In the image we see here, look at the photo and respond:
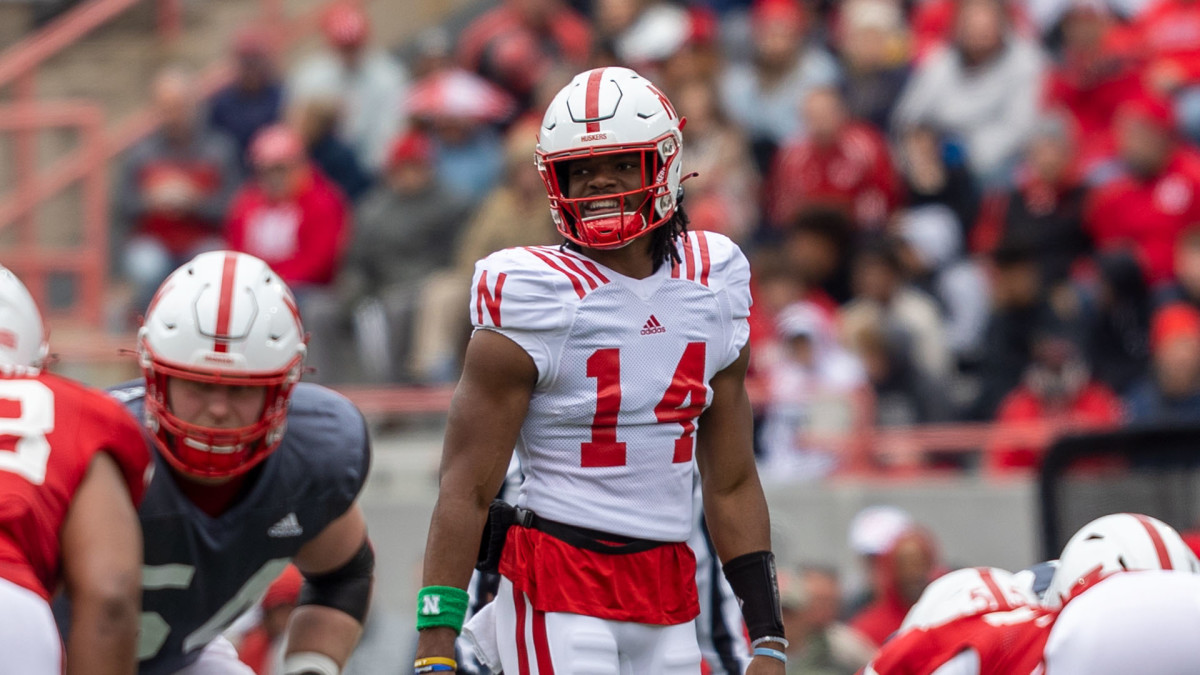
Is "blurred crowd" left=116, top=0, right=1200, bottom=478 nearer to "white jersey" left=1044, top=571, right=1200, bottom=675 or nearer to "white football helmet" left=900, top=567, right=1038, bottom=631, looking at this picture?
"white football helmet" left=900, top=567, right=1038, bottom=631

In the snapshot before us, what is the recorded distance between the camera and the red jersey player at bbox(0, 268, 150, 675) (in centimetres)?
325

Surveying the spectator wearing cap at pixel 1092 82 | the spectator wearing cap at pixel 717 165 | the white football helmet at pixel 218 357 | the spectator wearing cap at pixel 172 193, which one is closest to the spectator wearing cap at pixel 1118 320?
the spectator wearing cap at pixel 1092 82

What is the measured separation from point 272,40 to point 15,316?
8902mm

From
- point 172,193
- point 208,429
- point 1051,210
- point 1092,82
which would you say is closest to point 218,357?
point 208,429

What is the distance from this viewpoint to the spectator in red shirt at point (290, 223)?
1027cm

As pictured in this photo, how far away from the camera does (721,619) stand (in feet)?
15.3

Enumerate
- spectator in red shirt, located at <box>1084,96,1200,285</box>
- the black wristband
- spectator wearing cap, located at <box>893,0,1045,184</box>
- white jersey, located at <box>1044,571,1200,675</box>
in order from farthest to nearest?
spectator wearing cap, located at <box>893,0,1045,184</box>
spectator in red shirt, located at <box>1084,96,1200,285</box>
the black wristband
white jersey, located at <box>1044,571,1200,675</box>

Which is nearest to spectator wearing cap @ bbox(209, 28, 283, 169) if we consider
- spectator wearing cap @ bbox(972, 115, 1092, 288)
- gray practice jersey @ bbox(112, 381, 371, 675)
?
spectator wearing cap @ bbox(972, 115, 1092, 288)

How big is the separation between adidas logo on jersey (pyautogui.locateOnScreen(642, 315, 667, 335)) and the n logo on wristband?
28.2 inches

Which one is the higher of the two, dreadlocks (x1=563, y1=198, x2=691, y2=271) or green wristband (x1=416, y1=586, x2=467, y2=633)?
dreadlocks (x1=563, y1=198, x2=691, y2=271)

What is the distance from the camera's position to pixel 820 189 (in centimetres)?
941

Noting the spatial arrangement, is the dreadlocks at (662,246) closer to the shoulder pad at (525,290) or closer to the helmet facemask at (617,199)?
the helmet facemask at (617,199)

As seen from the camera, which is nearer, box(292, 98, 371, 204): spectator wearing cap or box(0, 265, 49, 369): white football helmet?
box(0, 265, 49, 369): white football helmet

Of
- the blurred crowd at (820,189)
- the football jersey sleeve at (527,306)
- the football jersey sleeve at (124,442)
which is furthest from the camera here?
the blurred crowd at (820,189)
